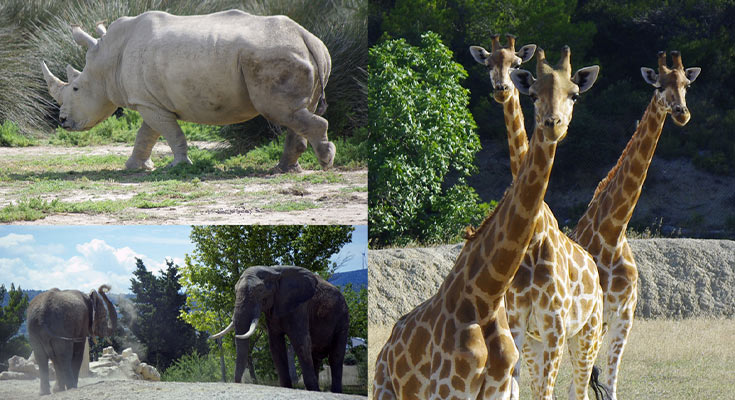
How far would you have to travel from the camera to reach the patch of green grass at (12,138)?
361 inches

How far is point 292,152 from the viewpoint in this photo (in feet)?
28.2

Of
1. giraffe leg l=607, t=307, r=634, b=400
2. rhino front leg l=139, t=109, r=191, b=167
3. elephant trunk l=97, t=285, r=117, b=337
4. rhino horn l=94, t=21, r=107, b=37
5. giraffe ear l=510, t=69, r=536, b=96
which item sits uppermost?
rhino horn l=94, t=21, r=107, b=37

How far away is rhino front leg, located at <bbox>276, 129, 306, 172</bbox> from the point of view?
8578mm

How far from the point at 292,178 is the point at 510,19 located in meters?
13.8

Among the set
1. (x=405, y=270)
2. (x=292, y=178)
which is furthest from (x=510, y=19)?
(x=292, y=178)

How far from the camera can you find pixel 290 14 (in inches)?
370

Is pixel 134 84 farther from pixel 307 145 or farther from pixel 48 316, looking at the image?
pixel 48 316

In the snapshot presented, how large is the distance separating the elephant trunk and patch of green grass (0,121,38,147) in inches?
95.1

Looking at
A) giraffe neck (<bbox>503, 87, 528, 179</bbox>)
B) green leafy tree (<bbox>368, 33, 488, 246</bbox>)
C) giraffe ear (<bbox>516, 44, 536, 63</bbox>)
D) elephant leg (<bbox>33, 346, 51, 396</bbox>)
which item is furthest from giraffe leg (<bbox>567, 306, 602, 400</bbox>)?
green leafy tree (<bbox>368, 33, 488, 246</bbox>)

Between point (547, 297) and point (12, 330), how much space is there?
525 centimetres

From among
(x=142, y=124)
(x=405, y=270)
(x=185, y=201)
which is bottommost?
(x=405, y=270)

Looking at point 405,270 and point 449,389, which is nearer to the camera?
point 449,389

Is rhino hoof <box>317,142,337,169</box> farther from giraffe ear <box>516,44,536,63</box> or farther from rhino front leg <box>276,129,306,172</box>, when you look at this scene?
giraffe ear <box>516,44,536,63</box>

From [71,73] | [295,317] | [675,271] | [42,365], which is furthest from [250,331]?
[675,271]
